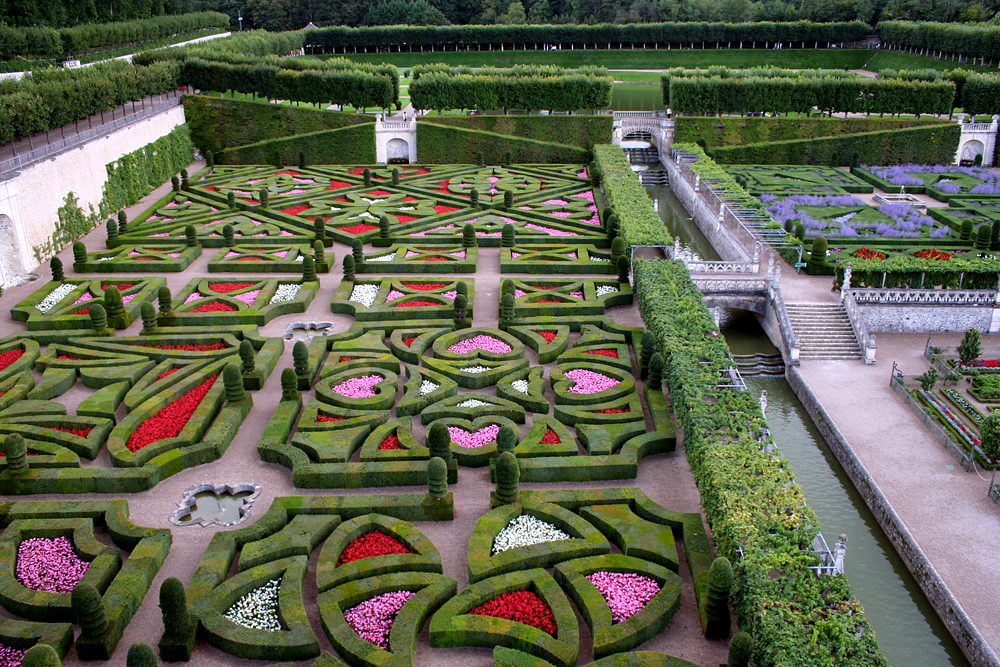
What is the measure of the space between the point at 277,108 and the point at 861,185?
41.7m

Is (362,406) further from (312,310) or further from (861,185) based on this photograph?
(861,185)

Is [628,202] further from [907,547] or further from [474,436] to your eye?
[907,547]

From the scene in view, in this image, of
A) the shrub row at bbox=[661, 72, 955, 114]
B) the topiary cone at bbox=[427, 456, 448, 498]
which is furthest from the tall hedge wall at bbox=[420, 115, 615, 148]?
the topiary cone at bbox=[427, 456, 448, 498]

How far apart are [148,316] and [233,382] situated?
7068 millimetres

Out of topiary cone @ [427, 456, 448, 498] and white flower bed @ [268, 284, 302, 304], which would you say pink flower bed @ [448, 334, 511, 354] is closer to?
topiary cone @ [427, 456, 448, 498]

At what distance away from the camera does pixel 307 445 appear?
67.8 feet

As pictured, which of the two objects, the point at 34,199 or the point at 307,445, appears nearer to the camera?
the point at 307,445

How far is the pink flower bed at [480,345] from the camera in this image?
26.5m

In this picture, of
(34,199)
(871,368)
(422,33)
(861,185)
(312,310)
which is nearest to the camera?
(871,368)

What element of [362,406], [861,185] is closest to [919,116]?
[861,185]

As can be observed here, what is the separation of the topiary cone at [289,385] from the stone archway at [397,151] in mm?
37700

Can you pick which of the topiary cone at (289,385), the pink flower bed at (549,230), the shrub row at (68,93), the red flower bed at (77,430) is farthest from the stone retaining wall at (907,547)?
the shrub row at (68,93)

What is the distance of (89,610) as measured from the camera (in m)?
14.0

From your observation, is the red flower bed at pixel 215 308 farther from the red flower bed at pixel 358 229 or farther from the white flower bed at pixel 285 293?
the red flower bed at pixel 358 229
